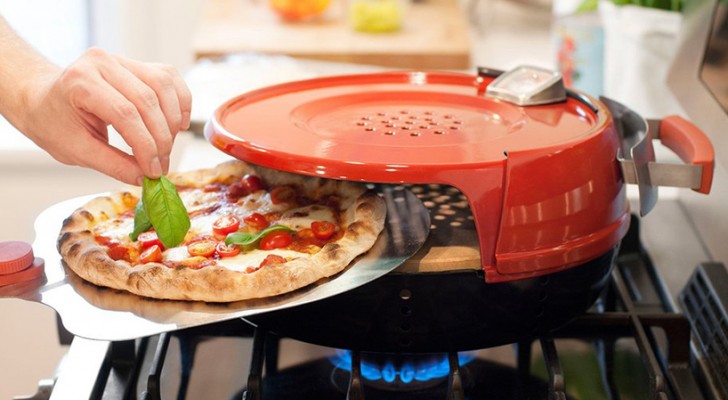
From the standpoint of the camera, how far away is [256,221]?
91cm

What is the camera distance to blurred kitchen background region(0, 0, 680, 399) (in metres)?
1.74

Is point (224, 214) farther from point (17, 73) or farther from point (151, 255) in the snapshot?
point (17, 73)

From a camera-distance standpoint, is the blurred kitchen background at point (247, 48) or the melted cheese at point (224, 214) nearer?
the melted cheese at point (224, 214)

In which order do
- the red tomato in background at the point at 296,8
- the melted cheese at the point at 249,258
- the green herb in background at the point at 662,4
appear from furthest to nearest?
the red tomato in background at the point at 296,8, the green herb in background at the point at 662,4, the melted cheese at the point at 249,258

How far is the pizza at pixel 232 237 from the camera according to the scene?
0.77 metres

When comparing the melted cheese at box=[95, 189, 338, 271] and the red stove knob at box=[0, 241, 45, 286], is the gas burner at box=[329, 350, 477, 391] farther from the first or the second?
the red stove knob at box=[0, 241, 45, 286]

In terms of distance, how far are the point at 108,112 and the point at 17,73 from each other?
179mm

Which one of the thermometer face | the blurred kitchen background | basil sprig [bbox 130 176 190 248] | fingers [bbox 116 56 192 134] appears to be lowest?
the blurred kitchen background

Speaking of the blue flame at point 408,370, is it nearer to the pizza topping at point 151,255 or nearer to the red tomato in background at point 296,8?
the pizza topping at point 151,255

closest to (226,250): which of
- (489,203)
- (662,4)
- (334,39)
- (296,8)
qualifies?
(489,203)

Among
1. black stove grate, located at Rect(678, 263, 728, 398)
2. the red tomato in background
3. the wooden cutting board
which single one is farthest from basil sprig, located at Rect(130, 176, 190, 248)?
the red tomato in background

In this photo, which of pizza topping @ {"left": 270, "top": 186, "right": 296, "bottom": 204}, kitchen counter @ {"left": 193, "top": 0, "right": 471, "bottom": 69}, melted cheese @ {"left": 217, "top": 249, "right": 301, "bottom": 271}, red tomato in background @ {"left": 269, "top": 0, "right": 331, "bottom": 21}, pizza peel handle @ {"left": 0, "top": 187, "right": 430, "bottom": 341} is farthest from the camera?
red tomato in background @ {"left": 269, "top": 0, "right": 331, "bottom": 21}

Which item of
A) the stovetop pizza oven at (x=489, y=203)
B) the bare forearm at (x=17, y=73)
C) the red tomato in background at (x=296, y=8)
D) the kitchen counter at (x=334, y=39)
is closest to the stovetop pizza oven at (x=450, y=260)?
the stovetop pizza oven at (x=489, y=203)

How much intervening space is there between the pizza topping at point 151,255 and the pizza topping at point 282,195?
0.53 feet
